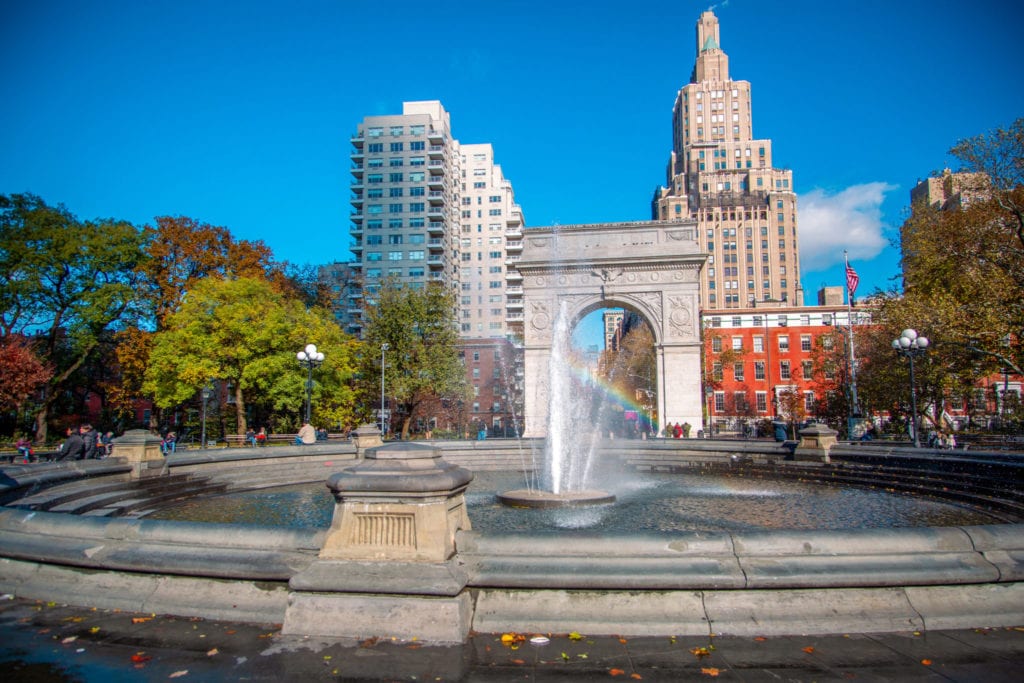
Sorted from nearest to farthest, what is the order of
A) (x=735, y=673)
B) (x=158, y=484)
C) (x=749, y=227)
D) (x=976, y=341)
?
(x=735, y=673)
(x=158, y=484)
(x=976, y=341)
(x=749, y=227)

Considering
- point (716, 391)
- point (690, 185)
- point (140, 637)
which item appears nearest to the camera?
point (140, 637)

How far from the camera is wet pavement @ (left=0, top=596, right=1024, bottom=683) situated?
11.9ft

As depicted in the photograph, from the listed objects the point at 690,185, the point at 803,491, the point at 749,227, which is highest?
the point at 690,185

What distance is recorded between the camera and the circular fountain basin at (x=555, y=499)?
11000 mm

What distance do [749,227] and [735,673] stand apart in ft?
339

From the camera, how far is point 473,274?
84375 mm

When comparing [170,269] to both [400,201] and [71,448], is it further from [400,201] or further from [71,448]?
[400,201]

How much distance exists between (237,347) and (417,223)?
4667 cm

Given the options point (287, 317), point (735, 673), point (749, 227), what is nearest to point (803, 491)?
point (735, 673)

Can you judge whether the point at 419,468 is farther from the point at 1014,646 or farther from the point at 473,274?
the point at 473,274

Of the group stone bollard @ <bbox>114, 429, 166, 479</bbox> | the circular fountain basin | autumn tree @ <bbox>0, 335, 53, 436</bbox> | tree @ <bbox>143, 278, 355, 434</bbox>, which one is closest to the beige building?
the circular fountain basin

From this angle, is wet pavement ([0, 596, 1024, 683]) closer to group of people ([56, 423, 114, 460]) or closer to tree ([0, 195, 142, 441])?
group of people ([56, 423, 114, 460])

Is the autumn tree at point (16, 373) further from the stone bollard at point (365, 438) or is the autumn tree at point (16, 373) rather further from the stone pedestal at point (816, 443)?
the stone pedestal at point (816, 443)

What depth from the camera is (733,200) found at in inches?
3912
